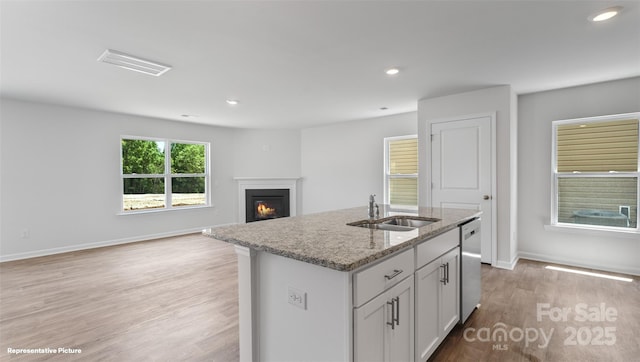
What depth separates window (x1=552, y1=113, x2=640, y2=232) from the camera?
3.71 metres

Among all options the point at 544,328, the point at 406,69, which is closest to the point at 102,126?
the point at 406,69

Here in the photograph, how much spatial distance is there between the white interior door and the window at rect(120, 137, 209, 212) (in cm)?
483

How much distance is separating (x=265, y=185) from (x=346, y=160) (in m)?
2.10

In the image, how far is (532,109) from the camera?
4273mm

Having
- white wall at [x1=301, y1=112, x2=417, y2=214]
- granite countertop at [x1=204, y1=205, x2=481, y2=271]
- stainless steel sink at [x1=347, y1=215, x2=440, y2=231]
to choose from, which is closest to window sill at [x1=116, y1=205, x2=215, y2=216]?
white wall at [x1=301, y1=112, x2=417, y2=214]

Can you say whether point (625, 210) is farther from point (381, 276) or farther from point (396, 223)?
point (381, 276)

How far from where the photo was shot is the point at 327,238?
1.69 meters

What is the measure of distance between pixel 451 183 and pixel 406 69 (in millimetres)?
1898

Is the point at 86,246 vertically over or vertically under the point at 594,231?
under

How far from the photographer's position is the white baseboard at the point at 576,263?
12.2 feet

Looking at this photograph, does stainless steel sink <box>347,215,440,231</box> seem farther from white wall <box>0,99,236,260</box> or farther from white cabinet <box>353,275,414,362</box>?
white wall <box>0,99,236,260</box>

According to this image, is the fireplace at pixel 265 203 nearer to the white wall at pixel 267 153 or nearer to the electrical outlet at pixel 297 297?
the white wall at pixel 267 153

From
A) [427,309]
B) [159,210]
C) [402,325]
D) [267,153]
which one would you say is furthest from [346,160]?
[402,325]

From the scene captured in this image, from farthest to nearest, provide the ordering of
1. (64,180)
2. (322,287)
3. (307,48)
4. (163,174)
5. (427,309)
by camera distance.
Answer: (163,174), (64,180), (307,48), (427,309), (322,287)
